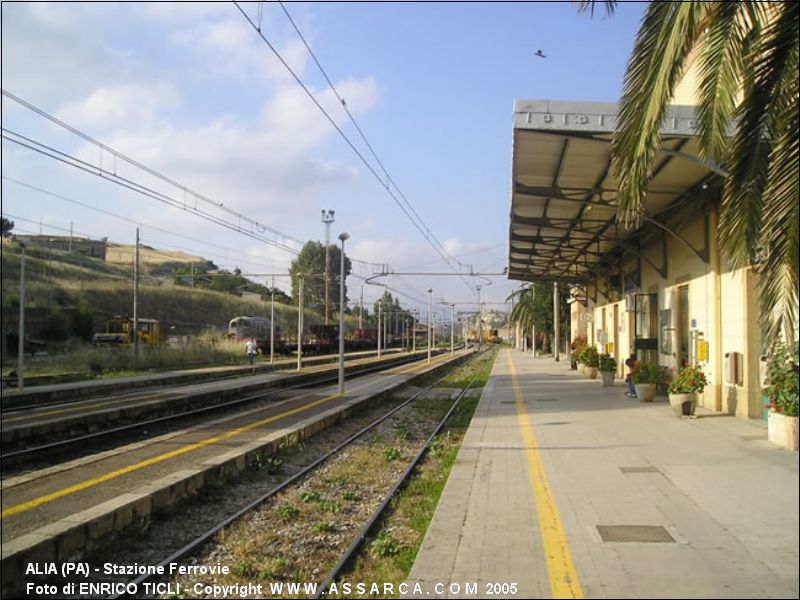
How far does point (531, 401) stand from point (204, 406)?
9988mm

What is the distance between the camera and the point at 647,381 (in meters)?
18.0

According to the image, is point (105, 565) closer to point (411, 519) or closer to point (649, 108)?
point (411, 519)

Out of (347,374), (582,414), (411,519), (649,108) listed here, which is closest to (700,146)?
(649,108)

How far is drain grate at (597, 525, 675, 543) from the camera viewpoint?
5762 mm

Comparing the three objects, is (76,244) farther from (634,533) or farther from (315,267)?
(634,533)

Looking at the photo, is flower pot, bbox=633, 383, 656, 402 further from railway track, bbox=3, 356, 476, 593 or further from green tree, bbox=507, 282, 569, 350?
green tree, bbox=507, 282, 569, 350

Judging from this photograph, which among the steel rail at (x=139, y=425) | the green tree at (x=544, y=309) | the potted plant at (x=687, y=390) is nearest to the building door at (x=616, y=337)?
the steel rail at (x=139, y=425)

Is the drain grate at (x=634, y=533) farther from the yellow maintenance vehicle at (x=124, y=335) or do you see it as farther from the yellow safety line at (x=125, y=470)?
the yellow maintenance vehicle at (x=124, y=335)

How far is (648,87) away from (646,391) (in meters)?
13.2

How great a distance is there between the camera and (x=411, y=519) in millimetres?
8328

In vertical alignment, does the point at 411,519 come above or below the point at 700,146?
below

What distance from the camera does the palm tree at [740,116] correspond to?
15.5 feet

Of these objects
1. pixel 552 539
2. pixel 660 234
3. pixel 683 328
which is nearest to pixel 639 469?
pixel 552 539

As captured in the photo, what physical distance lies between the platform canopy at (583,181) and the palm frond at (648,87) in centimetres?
84
